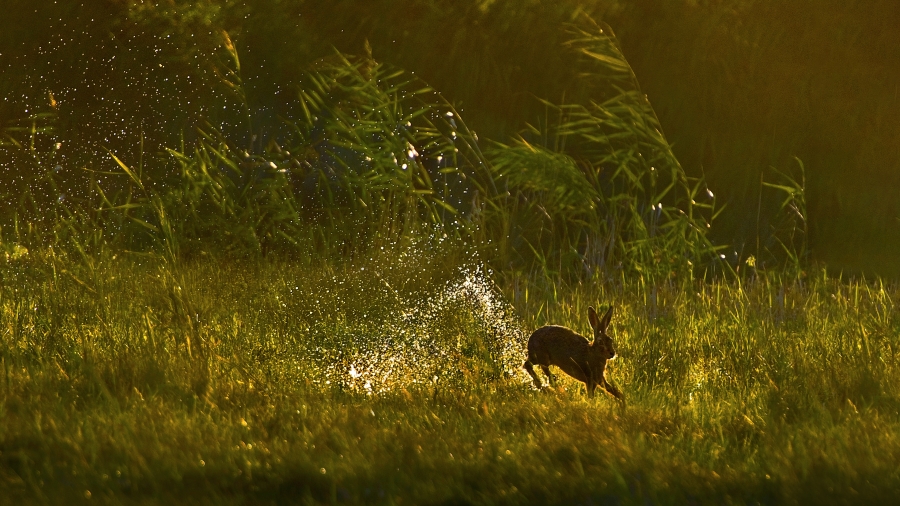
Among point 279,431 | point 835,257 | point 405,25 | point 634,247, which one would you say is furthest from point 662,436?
point 405,25

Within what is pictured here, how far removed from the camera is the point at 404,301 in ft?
17.4

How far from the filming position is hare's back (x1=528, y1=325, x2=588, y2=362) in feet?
13.0

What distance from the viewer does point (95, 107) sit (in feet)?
29.7

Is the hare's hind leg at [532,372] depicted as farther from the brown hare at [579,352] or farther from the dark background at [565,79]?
the dark background at [565,79]

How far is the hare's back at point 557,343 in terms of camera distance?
395 centimetres

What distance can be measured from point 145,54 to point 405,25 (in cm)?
210

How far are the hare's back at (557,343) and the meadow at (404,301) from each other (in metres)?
0.18

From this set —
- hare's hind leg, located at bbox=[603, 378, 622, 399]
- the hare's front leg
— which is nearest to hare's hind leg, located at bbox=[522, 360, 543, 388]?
the hare's front leg

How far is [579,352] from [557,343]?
0.30 feet

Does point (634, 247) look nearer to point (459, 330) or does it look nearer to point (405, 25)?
point (459, 330)

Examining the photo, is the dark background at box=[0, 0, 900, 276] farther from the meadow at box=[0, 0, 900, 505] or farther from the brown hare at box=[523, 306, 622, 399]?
the brown hare at box=[523, 306, 622, 399]

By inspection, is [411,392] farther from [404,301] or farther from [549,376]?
[404,301]

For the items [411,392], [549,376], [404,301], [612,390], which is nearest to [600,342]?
[612,390]

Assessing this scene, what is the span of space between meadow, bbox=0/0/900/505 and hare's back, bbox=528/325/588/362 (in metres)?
0.18
